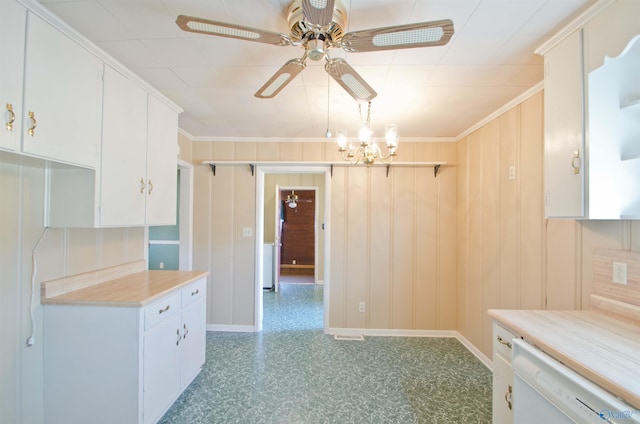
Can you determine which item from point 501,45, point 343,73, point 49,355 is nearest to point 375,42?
point 343,73

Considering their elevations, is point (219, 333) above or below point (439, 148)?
below

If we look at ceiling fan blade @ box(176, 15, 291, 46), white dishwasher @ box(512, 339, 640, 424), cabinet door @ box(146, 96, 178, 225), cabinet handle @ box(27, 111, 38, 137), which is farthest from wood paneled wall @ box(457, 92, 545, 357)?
cabinet handle @ box(27, 111, 38, 137)

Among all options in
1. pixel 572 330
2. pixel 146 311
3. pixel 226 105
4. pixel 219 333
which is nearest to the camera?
pixel 572 330

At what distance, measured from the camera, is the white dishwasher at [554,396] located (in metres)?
0.89

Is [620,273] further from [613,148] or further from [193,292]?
[193,292]

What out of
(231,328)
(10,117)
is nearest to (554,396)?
(10,117)

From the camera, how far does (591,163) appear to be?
4.39 ft

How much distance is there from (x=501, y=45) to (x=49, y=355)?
3187 mm

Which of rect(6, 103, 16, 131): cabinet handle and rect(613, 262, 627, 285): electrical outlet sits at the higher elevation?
rect(6, 103, 16, 131): cabinet handle

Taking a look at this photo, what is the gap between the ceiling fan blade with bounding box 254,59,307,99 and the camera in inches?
51.5

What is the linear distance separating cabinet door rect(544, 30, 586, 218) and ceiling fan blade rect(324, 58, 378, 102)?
1.00 meters

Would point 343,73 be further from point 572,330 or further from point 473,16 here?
point 572,330

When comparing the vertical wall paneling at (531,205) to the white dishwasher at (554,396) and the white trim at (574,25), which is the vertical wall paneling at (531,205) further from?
the white dishwasher at (554,396)

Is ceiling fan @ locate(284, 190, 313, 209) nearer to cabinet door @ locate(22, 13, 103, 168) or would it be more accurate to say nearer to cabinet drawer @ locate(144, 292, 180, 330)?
cabinet drawer @ locate(144, 292, 180, 330)
